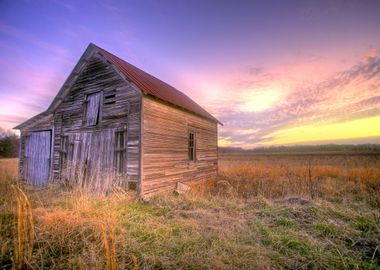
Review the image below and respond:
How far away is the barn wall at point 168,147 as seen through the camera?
8180 mm

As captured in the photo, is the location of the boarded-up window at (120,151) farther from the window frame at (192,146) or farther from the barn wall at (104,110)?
the window frame at (192,146)

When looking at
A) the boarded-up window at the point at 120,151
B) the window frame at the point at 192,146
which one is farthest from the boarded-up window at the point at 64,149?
the window frame at the point at 192,146

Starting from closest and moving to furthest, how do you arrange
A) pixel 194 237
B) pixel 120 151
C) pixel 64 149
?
pixel 194 237
pixel 120 151
pixel 64 149

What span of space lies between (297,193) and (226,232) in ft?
18.8

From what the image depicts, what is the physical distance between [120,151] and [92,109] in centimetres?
286

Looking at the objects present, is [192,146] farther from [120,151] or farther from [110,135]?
[110,135]

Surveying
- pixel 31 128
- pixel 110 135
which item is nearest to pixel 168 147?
pixel 110 135

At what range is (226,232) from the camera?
4211mm

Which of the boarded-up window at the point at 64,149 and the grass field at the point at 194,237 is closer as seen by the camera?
the grass field at the point at 194,237

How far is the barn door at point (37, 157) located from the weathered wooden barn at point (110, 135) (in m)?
0.05

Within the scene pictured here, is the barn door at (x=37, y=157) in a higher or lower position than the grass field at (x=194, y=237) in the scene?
higher

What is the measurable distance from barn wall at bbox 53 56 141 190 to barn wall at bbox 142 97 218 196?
42 centimetres

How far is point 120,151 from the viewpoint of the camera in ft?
27.7

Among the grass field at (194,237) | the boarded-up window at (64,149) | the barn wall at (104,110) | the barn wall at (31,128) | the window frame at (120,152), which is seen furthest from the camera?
the barn wall at (31,128)
